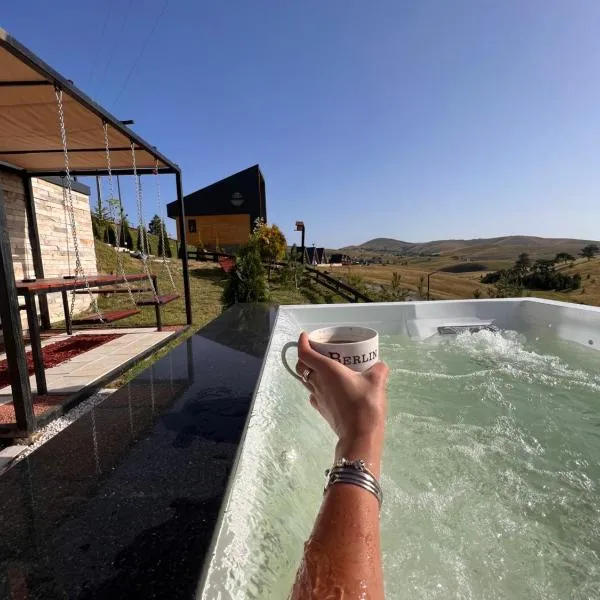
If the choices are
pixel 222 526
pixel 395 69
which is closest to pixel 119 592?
pixel 222 526

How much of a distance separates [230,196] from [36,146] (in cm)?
1926

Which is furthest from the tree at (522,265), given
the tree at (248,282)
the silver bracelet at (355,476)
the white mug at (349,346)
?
the silver bracelet at (355,476)

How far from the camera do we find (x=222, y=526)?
0.81 meters

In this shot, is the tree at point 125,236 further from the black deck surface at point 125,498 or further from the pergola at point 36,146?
the black deck surface at point 125,498

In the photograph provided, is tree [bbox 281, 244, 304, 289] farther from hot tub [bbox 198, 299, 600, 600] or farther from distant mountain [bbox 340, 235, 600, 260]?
distant mountain [bbox 340, 235, 600, 260]

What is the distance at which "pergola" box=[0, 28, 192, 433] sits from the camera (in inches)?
85.1

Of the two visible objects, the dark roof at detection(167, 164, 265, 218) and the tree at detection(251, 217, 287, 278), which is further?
the dark roof at detection(167, 164, 265, 218)

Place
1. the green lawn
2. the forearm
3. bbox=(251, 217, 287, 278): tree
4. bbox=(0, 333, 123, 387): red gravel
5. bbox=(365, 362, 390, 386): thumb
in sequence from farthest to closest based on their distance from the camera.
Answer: bbox=(251, 217, 287, 278): tree → the green lawn → bbox=(0, 333, 123, 387): red gravel → bbox=(365, 362, 390, 386): thumb → the forearm

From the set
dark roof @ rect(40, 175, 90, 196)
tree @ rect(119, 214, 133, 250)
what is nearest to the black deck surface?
dark roof @ rect(40, 175, 90, 196)

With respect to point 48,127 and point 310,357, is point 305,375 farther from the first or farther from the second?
point 48,127

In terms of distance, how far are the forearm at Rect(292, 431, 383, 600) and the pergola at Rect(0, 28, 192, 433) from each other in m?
2.35

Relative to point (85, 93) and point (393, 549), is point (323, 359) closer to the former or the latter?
point (393, 549)

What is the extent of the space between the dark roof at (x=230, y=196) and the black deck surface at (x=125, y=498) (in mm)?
22414

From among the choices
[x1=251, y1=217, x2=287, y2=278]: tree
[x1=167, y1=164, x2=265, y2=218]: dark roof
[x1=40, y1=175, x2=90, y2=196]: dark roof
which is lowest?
[x1=251, y1=217, x2=287, y2=278]: tree
